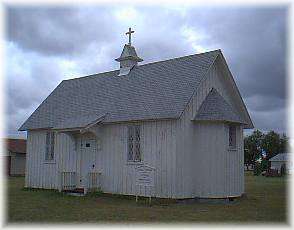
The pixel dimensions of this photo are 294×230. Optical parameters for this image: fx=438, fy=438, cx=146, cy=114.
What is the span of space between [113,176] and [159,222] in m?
8.07

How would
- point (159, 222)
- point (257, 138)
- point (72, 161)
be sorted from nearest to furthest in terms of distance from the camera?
point (159, 222), point (72, 161), point (257, 138)

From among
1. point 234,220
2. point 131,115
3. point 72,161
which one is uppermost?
point 131,115

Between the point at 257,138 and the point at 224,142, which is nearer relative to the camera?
the point at 224,142

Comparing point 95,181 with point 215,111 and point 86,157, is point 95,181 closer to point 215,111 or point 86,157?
point 86,157

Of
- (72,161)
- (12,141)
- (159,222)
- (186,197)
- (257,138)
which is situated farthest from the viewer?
(257,138)

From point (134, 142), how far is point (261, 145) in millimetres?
81335

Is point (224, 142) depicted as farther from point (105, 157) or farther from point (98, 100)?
point (98, 100)

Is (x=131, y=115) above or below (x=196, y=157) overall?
above

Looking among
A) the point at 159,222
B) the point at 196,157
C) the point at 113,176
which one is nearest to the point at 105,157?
the point at 113,176

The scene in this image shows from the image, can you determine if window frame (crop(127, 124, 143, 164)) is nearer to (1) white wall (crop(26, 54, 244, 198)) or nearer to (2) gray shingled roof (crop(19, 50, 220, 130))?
(1) white wall (crop(26, 54, 244, 198))

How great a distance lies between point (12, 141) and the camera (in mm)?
52812

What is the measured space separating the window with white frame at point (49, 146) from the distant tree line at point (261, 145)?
7660 centimetres

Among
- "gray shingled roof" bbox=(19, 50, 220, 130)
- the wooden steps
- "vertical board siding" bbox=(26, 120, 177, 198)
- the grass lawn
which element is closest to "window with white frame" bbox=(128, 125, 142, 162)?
"vertical board siding" bbox=(26, 120, 177, 198)

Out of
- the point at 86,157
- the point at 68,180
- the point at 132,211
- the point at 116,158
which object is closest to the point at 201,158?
the point at 116,158
